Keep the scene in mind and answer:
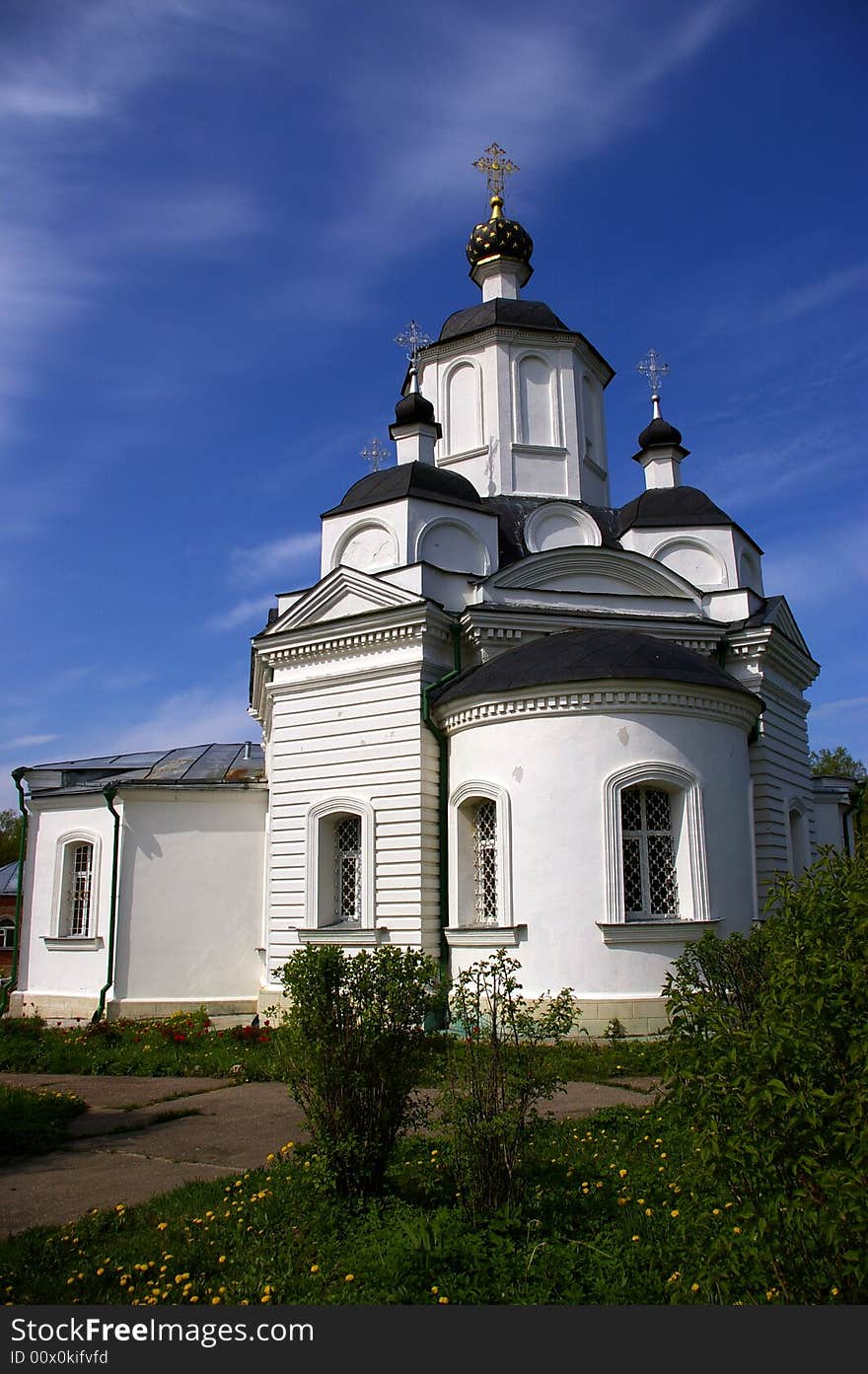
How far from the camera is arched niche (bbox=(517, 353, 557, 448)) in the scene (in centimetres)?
1872

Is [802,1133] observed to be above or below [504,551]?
below

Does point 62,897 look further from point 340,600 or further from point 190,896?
point 340,600

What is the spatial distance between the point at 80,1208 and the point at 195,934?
9380 millimetres

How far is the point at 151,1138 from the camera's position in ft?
26.3

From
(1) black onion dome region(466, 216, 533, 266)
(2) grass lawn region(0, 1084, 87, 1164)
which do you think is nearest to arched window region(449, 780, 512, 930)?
(2) grass lawn region(0, 1084, 87, 1164)

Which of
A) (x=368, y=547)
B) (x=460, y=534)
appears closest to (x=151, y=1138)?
(x=368, y=547)

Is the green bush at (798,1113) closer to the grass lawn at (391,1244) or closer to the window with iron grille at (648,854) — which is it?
the grass lawn at (391,1244)

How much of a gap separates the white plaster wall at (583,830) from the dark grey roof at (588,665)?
47cm

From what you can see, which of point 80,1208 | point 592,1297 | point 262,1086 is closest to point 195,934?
point 262,1086

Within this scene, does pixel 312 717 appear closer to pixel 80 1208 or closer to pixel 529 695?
pixel 529 695

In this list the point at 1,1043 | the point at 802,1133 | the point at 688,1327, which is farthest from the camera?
the point at 1,1043

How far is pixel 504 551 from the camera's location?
16.6 metres

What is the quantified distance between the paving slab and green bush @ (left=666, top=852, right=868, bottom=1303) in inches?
71.1

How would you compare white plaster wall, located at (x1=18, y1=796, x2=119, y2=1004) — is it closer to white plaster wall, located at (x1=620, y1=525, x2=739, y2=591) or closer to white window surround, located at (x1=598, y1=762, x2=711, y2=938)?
white window surround, located at (x1=598, y1=762, x2=711, y2=938)
